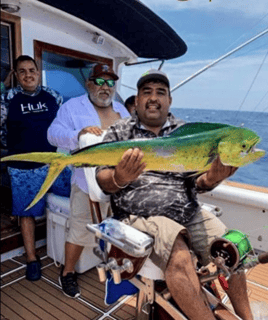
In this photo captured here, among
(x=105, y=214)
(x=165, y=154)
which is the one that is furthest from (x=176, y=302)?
(x=105, y=214)

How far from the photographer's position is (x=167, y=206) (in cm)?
160

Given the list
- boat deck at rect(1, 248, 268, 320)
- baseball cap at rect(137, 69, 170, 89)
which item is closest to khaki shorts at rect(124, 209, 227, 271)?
baseball cap at rect(137, 69, 170, 89)

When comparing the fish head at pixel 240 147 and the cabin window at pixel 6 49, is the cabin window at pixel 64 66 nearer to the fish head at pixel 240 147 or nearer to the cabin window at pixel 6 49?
the cabin window at pixel 6 49

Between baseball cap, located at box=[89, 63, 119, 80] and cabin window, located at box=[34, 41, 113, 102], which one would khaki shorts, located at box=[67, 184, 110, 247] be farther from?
cabin window, located at box=[34, 41, 113, 102]

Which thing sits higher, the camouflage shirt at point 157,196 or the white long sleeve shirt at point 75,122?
the white long sleeve shirt at point 75,122

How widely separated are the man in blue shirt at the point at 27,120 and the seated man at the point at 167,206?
1165mm

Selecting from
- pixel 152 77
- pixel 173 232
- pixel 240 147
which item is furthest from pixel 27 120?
pixel 240 147

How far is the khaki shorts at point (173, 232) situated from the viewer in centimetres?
147

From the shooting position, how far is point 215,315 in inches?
61.0

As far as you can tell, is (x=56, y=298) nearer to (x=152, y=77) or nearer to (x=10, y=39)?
(x=152, y=77)

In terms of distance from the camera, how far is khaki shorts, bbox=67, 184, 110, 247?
7.66 feet

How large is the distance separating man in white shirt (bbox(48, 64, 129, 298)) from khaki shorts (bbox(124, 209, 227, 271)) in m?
0.83

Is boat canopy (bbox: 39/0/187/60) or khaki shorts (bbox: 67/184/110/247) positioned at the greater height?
boat canopy (bbox: 39/0/187/60)

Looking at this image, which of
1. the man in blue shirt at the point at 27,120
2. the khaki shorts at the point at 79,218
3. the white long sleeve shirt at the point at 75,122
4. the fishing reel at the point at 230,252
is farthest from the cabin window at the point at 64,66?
the fishing reel at the point at 230,252
